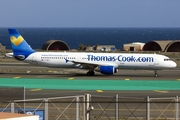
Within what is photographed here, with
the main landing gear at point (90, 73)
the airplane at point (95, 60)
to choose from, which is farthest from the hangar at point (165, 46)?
the main landing gear at point (90, 73)

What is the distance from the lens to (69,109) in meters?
28.0

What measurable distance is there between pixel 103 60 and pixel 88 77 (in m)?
2.48

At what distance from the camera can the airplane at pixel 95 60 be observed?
176 ft

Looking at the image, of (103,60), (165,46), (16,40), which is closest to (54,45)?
(165,46)

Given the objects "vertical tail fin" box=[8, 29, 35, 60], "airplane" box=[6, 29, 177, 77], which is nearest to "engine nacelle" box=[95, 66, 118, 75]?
"airplane" box=[6, 29, 177, 77]

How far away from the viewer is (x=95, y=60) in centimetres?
5453

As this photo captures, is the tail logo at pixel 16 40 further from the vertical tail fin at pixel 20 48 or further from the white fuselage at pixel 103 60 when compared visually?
the white fuselage at pixel 103 60

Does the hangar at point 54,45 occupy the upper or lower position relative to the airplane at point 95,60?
upper

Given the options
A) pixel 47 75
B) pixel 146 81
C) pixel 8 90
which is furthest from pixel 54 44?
pixel 8 90

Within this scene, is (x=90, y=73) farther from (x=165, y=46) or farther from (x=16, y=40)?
(x=165, y=46)

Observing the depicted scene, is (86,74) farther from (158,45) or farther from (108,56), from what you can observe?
(158,45)

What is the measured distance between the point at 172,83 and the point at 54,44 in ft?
187

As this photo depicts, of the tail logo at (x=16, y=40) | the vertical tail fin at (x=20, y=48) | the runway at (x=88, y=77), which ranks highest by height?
the tail logo at (x=16, y=40)

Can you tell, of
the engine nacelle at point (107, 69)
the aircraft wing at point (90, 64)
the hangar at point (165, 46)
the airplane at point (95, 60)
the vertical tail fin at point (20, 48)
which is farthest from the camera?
the hangar at point (165, 46)
